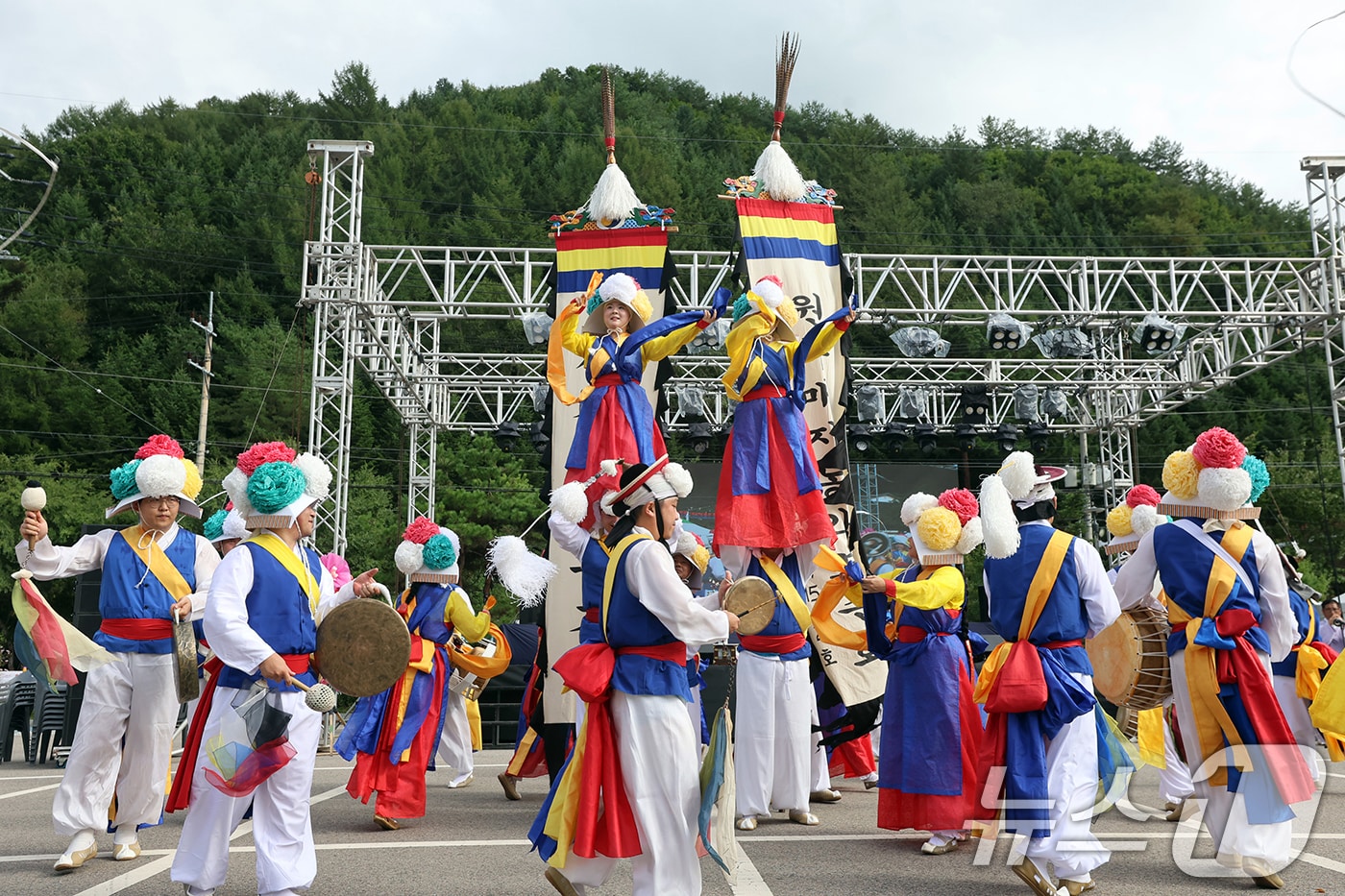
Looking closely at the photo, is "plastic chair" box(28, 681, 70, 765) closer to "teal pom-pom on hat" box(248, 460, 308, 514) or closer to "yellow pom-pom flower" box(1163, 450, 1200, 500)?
"teal pom-pom on hat" box(248, 460, 308, 514)

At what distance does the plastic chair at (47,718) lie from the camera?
1118 centimetres

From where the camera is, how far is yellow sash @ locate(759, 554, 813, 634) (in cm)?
661

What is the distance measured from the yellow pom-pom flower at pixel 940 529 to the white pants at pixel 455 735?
4443mm

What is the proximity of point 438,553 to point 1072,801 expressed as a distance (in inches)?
171

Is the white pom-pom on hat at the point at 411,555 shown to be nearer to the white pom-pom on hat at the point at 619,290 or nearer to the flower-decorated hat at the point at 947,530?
the white pom-pom on hat at the point at 619,290

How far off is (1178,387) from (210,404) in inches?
992

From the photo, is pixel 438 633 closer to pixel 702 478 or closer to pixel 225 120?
pixel 702 478

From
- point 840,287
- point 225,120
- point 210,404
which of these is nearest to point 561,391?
point 840,287

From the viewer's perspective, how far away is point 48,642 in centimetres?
553

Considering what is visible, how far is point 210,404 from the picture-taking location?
109 ft

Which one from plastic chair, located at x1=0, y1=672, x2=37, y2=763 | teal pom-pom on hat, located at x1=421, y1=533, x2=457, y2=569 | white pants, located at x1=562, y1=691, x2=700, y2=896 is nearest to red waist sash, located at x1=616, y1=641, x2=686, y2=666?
white pants, located at x1=562, y1=691, x2=700, y2=896

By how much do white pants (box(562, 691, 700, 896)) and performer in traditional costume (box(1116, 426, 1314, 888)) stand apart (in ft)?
7.58

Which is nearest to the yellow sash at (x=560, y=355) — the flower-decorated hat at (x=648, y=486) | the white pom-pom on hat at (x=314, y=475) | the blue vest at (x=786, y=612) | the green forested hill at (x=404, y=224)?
the blue vest at (x=786, y=612)

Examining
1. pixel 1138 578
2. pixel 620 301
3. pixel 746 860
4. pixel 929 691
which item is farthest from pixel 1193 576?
pixel 620 301
